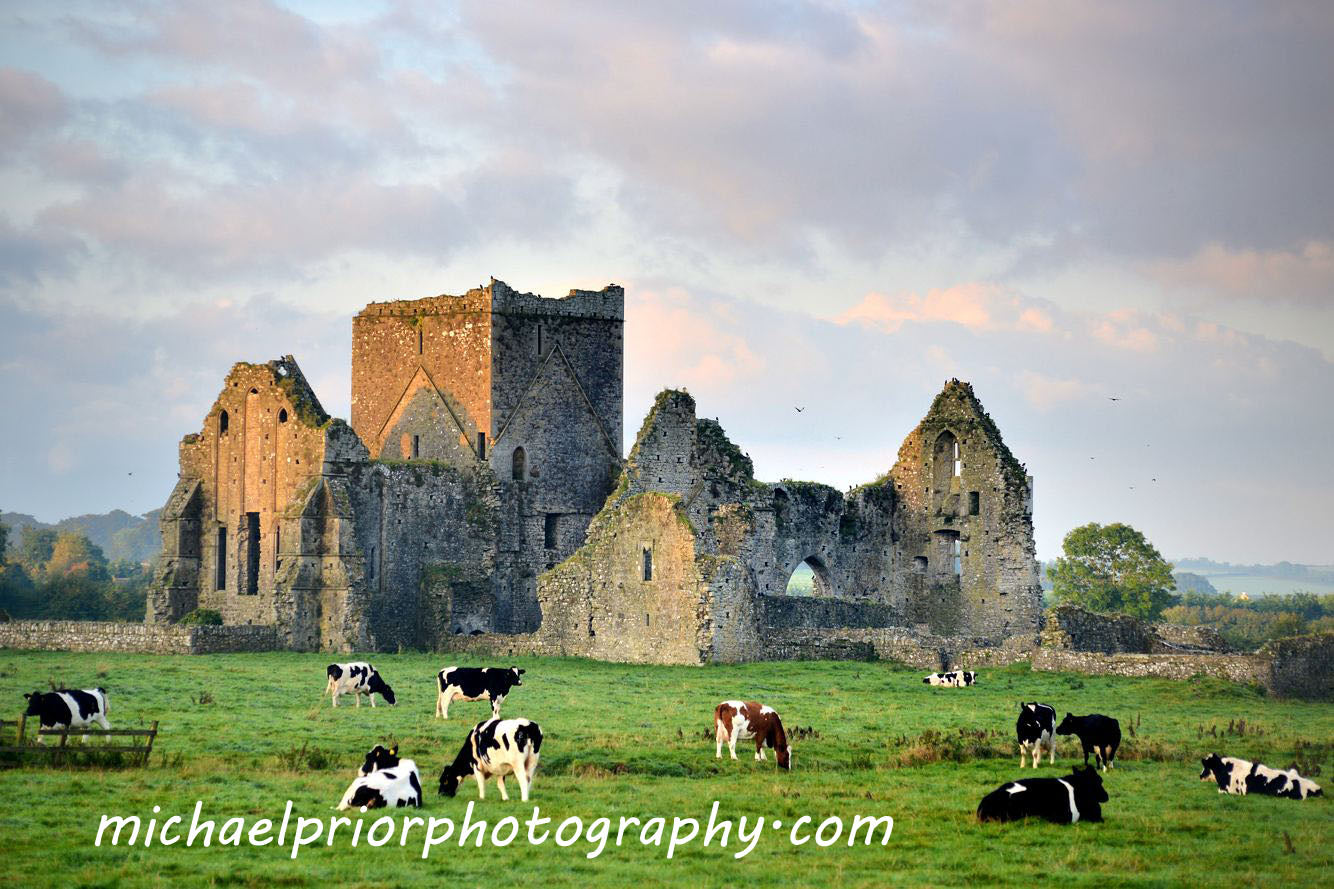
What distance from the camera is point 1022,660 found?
4094cm

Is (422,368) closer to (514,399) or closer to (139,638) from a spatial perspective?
(514,399)

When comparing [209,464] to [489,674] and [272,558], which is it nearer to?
[272,558]

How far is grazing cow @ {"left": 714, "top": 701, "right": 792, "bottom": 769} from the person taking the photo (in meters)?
25.3

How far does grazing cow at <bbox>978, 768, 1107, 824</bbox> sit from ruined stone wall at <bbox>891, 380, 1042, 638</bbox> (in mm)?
28640

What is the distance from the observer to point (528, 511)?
52625 millimetres

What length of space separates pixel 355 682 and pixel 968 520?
23310 millimetres

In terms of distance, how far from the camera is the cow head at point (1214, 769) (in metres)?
23.0

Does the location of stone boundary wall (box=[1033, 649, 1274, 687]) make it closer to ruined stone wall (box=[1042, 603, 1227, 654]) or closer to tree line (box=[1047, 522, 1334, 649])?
ruined stone wall (box=[1042, 603, 1227, 654])

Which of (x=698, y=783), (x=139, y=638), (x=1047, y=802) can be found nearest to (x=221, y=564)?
(x=139, y=638)

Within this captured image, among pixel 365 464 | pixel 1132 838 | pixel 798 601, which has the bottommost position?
pixel 1132 838

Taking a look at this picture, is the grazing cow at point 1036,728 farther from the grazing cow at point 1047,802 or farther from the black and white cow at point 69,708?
the black and white cow at point 69,708

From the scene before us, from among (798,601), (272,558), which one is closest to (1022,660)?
(798,601)

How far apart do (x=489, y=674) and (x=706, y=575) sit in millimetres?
12346

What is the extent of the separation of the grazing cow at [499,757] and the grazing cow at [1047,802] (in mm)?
5378
